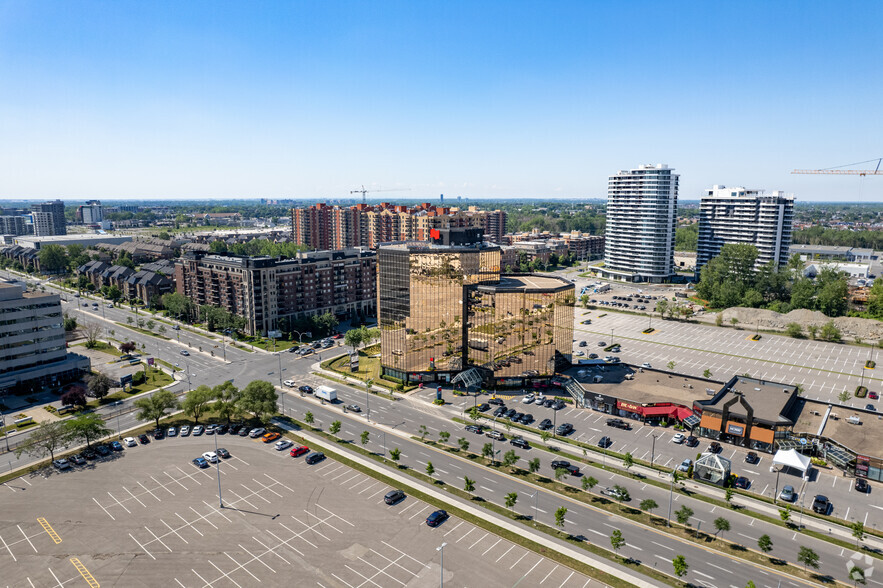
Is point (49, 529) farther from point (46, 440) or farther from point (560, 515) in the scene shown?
point (560, 515)

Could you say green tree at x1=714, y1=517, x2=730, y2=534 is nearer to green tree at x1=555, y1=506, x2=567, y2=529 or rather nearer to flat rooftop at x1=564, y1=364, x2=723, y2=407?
green tree at x1=555, y1=506, x2=567, y2=529

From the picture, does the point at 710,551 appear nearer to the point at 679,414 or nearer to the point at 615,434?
the point at 615,434

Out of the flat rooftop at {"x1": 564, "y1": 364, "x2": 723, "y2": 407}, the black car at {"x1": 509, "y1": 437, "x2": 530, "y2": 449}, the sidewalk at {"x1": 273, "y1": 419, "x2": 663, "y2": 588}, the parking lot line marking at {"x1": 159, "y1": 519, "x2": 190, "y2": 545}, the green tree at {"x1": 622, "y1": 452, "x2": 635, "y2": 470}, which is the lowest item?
the parking lot line marking at {"x1": 159, "y1": 519, "x2": 190, "y2": 545}

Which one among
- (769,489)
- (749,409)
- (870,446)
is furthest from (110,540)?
(870,446)

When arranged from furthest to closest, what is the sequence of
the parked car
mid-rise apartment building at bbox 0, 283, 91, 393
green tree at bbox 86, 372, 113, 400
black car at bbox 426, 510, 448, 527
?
mid-rise apartment building at bbox 0, 283, 91, 393 → green tree at bbox 86, 372, 113, 400 → the parked car → black car at bbox 426, 510, 448, 527

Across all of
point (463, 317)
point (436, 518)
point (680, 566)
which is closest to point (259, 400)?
point (436, 518)

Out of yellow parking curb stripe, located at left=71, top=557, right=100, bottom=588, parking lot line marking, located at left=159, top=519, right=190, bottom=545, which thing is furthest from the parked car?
yellow parking curb stripe, located at left=71, top=557, right=100, bottom=588

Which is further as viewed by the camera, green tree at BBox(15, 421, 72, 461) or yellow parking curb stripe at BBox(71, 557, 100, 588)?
green tree at BBox(15, 421, 72, 461)

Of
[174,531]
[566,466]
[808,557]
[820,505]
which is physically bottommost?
[174,531]
